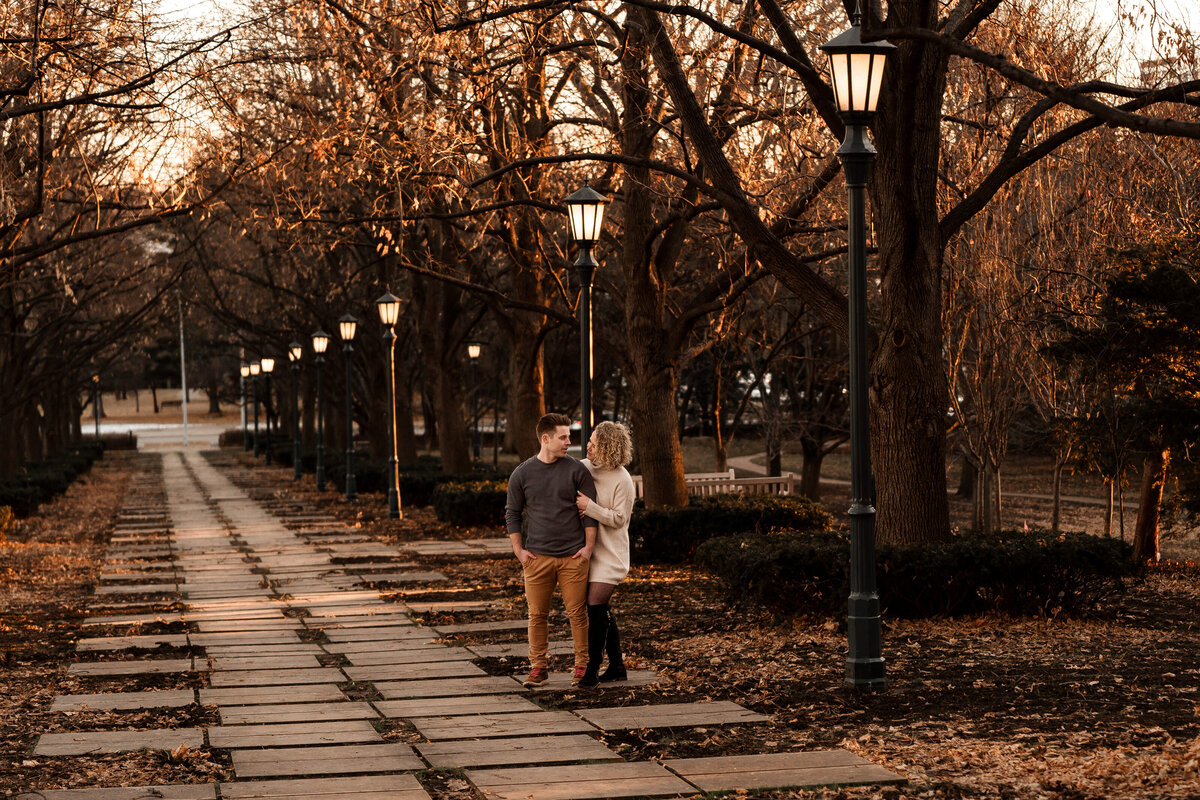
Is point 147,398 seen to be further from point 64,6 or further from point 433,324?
point 64,6

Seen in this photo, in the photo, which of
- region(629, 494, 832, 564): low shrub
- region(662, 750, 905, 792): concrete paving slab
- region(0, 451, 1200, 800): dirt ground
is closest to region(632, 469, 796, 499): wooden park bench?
region(629, 494, 832, 564): low shrub

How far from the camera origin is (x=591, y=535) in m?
8.07

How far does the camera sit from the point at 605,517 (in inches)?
317

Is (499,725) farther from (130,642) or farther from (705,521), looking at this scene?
(705,521)

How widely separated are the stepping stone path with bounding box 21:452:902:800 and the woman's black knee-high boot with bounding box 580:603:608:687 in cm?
31

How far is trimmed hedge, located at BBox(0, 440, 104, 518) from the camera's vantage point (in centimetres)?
2388

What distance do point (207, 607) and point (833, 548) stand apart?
6.22 meters

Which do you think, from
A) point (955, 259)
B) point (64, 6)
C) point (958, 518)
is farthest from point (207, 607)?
point (958, 518)

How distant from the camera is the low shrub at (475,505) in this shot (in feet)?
67.5

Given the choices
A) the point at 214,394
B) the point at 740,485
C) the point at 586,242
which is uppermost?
the point at 586,242

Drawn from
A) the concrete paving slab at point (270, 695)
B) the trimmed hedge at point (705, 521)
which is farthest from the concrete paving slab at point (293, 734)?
the trimmed hedge at point (705, 521)

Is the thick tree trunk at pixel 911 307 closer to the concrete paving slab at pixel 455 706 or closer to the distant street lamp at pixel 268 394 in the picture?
the concrete paving slab at pixel 455 706

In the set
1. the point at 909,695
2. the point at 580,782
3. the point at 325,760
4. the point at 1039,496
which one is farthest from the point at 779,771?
the point at 1039,496

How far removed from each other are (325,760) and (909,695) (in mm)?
3350
